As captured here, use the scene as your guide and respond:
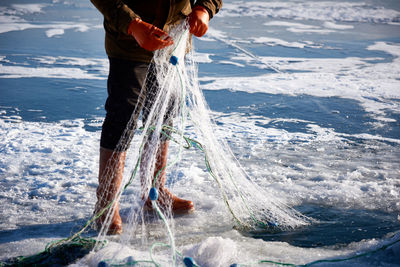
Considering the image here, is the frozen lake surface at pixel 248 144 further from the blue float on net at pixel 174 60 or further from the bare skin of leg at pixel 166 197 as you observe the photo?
the blue float on net at pixel 174 60

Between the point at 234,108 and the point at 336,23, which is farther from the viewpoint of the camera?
the point at 336,23

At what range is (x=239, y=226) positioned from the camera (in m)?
2.06

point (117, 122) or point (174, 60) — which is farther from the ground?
point (174, 60)

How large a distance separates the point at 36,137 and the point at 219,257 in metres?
2.38

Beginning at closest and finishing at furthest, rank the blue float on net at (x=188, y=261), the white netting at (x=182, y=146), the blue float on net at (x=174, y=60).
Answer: the blue float on net at (x=188, y=261)
the blue float on net at (x=174, y=60)
the white netting at (x=182, y=146)

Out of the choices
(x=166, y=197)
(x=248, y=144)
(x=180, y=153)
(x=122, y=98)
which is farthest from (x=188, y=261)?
(x=248, y=144)

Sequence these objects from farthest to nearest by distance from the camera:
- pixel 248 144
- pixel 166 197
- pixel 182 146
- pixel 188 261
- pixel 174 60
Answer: pixel 248 144 → pixel 166 197 → pixel 182 146 → pixel 174 60 → pixel 188 261

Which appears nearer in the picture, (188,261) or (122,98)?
(188,261)

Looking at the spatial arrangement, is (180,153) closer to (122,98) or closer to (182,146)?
(182,146)

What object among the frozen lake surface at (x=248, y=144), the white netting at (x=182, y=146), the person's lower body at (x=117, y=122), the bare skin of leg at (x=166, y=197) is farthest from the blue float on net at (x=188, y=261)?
the bare skin of leg at (x=166, y=197)

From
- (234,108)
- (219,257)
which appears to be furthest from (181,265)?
(234,108)

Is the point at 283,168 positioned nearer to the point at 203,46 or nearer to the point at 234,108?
the point at 234,108

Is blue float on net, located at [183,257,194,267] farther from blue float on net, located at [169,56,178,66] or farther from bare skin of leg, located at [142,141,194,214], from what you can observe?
blue float on net, located at [169,56,178,66]

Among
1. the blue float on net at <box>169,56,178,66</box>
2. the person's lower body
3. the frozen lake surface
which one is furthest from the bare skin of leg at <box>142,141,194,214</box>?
the blue float on net at <box>169,56,178,66</box>
